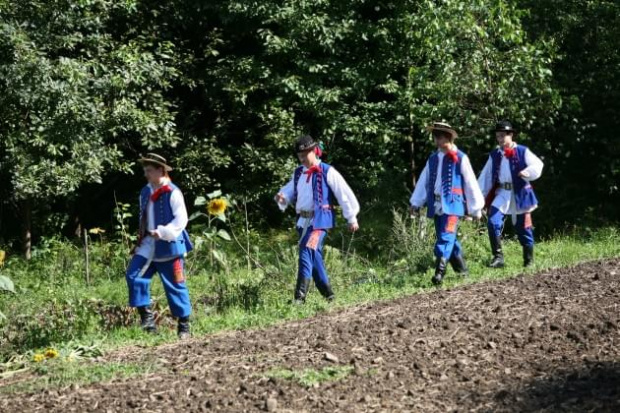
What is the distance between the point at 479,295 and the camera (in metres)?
8.20

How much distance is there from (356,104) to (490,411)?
11116mm

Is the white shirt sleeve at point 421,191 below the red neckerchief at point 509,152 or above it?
below

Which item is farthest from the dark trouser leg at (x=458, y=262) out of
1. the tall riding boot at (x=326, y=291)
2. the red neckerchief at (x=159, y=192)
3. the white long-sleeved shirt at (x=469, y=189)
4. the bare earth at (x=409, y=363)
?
the red neckerchief at (x=159, y=192)

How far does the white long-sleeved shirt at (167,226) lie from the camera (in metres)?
8.06

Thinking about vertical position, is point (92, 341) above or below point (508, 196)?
below

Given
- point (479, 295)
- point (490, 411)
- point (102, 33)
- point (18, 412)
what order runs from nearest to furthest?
point (490, 411) < point (18, 412) < point (479, 295) < point (102, 33)

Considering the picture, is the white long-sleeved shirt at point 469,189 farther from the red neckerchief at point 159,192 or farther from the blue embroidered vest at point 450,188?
the red neckerchief at point 159,192

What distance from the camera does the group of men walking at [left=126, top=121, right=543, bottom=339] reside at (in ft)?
27.0

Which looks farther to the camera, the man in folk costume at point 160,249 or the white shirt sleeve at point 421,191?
the white shirt sleeve at point 421,191

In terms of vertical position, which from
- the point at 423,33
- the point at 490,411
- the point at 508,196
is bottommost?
the point at 490,411

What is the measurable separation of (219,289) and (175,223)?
187 cm

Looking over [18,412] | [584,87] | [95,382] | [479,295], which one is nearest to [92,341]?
[95,382]

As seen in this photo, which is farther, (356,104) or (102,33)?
(356,104)

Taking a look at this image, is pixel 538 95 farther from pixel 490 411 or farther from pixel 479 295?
pixel 490 411
